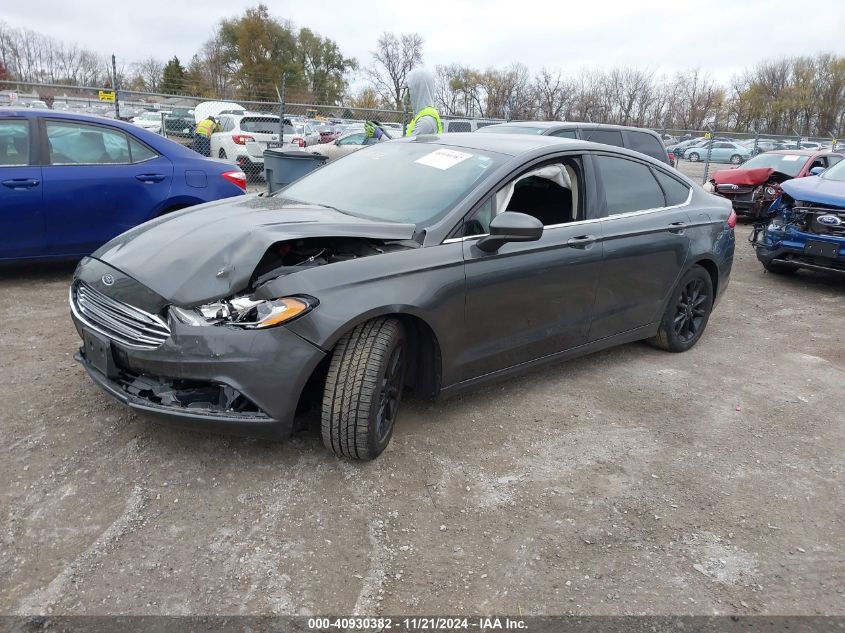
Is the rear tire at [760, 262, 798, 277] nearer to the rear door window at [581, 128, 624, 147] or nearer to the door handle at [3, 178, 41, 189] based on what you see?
the rear door window at [581, 128, 624, 147]

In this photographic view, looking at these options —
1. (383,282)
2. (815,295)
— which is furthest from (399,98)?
(383,282)

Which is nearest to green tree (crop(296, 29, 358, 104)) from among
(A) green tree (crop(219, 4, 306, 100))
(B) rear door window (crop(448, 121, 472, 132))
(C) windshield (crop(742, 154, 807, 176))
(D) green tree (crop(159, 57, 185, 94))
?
(A) green tree (crop(219, 4, 306, 100))

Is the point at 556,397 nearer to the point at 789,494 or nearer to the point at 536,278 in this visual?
the point at 536,278

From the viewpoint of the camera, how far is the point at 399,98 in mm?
63594

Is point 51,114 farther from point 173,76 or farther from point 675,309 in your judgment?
point 173,76

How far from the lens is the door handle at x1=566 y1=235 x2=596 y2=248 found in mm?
3838

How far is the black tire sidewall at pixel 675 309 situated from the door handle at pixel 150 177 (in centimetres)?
444

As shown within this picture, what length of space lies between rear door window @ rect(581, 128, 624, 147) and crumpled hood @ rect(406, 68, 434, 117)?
6.89ft

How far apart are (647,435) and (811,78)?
62.0 meters

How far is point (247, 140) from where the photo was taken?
1503 cm

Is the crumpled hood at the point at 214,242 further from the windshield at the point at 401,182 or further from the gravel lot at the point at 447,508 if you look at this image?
the gravel lot at the point at 447,508

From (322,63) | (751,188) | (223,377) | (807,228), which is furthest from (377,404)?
(322,63)

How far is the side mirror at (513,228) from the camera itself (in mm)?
3203

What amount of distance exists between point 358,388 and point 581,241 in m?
1.76
